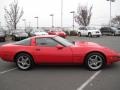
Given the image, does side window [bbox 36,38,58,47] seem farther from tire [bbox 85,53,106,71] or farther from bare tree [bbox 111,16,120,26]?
bare tree [bbox 111,16,120,26]

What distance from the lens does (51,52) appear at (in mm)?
8320

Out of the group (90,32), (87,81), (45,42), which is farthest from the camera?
(90,32)

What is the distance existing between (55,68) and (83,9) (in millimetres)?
48900

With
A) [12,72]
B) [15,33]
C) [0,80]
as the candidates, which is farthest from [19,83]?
[15,33]

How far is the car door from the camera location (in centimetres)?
823

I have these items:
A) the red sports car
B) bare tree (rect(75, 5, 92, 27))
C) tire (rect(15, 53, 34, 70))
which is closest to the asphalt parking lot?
tire (rect(15, 53, 34, 70))

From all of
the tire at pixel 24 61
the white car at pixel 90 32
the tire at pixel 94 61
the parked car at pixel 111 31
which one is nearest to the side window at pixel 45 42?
the tire at pixel 24 61

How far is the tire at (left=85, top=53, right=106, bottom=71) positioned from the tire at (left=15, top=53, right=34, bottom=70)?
1992mm

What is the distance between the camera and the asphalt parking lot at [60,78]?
6334 millimetres

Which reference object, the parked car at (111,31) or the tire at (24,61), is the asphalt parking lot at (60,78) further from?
the parked car at (111,31)

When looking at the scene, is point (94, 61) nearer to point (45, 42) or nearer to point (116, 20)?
point (45, 42)

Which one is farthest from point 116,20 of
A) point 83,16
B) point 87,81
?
point 87,81

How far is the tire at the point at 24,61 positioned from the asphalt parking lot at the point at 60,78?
193 millimetres

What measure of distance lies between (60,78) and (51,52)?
1376 mm
